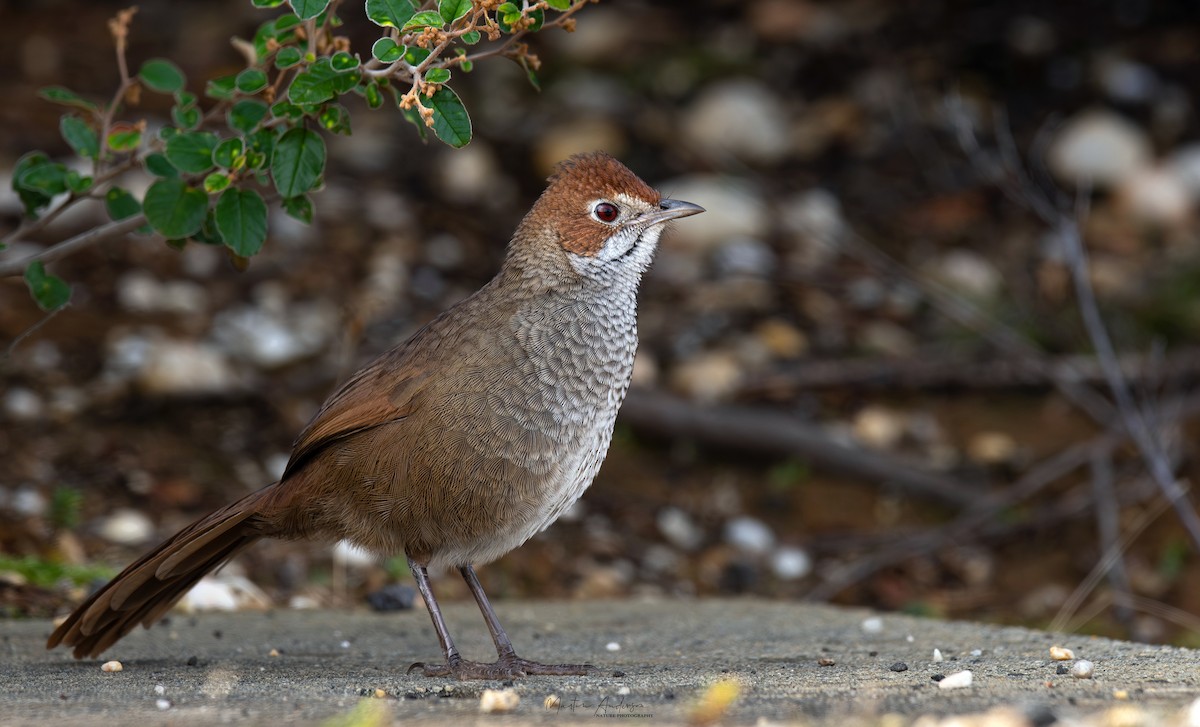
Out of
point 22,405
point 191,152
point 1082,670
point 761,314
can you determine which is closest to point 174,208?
point 191,152

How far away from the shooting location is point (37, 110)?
7977 mm

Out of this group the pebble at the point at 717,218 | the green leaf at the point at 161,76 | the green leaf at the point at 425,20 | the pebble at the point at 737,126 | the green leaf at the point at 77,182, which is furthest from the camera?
the pebble at the point at 737,126

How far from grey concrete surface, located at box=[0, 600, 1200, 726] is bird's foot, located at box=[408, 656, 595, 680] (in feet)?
0.29

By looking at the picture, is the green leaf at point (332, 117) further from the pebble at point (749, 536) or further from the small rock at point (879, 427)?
A: the small rock at point (879, 427)

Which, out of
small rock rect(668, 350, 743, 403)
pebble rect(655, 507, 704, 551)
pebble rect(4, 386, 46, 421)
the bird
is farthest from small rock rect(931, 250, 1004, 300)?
pebble rect(4, 386, 46, 421)

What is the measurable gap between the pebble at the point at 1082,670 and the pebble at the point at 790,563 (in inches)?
111

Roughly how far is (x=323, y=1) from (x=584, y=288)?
3.62ft

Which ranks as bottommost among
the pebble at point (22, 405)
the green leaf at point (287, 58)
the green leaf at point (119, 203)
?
the pebble at point (22, 405)

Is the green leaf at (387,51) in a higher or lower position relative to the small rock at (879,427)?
higher

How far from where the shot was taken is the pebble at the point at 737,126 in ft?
28.2

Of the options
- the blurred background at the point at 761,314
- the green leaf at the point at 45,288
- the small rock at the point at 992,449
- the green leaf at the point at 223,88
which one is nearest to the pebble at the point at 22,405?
the blurred background at the point at 761,314

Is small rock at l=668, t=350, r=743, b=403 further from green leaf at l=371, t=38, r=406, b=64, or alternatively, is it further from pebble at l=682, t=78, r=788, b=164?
green leaf at l=371, t=38, r=406, b=64

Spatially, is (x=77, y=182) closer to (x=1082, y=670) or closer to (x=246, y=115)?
(x=246, y=115)

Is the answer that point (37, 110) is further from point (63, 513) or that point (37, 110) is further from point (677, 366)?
point (677, 366)
